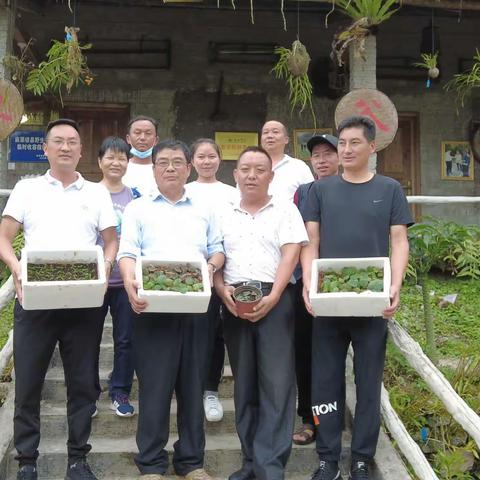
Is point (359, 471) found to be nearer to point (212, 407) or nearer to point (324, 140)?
point (212, 407)

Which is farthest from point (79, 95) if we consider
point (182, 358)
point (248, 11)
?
point (182, 358)

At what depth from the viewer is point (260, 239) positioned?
10.8 ft

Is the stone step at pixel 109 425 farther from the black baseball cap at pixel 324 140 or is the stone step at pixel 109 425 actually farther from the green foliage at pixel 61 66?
the green foliage at pixel 61 66

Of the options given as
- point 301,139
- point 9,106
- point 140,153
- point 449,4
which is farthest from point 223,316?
point 301,139

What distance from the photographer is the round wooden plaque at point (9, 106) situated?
611 centimetres

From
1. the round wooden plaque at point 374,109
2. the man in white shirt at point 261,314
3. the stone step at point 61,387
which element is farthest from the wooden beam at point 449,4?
the stone step at point 61,387

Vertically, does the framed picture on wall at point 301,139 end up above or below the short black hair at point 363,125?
above

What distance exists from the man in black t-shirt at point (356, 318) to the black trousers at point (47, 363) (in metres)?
1.15

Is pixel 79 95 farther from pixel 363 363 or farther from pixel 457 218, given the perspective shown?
pixel 363 363

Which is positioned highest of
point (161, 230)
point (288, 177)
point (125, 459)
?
point (288, 177)

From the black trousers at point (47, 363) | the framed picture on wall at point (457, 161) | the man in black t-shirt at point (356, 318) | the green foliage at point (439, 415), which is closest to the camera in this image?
the black trousers at point (47, 363)

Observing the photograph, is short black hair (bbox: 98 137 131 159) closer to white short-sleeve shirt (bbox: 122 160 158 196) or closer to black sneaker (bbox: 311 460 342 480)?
white short-sleeve shirt (bbox: 122 160 158 196)

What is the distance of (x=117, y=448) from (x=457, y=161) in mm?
6810

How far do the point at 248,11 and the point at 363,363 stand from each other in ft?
20.6
